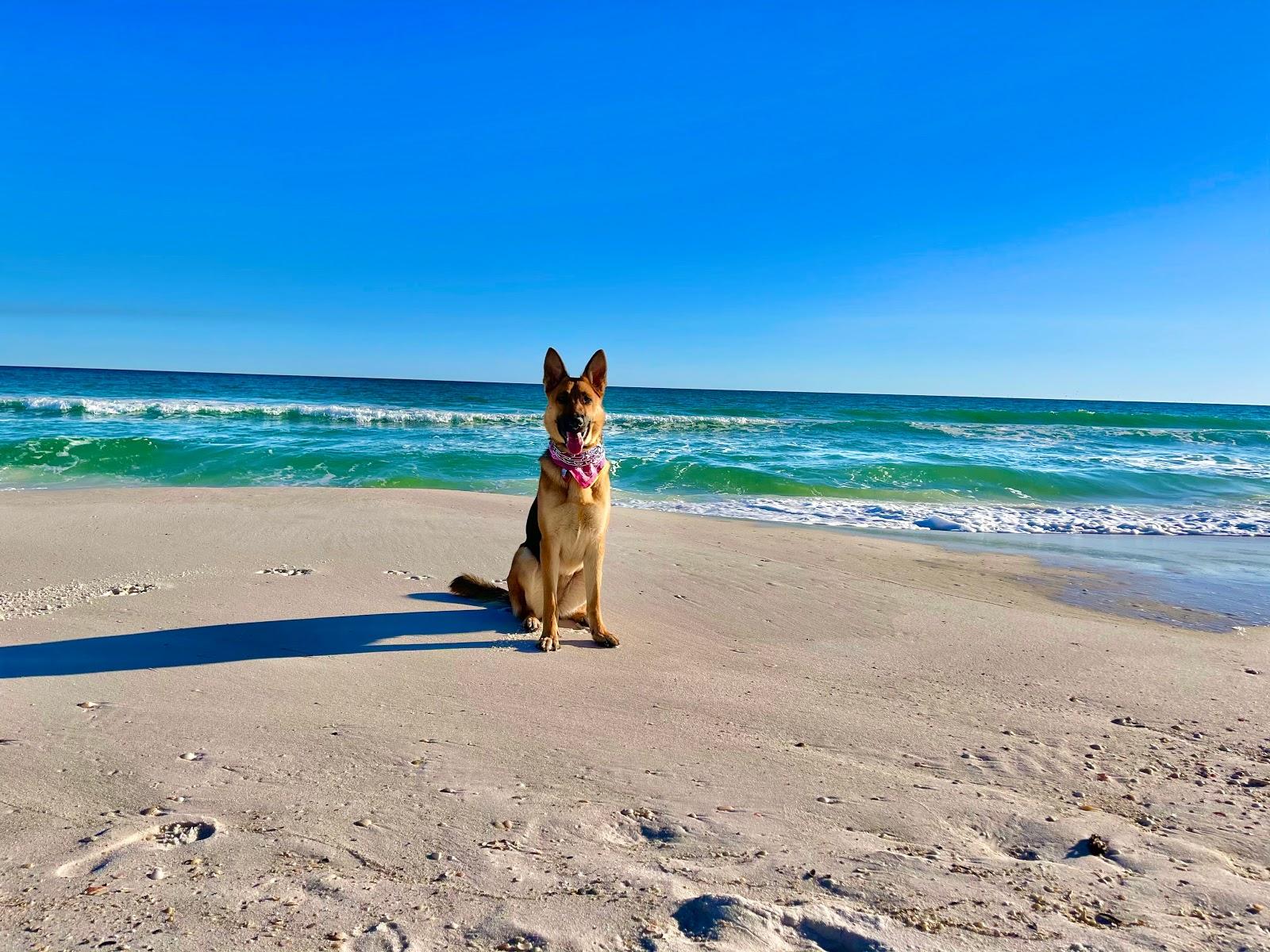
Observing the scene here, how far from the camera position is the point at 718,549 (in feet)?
24.4

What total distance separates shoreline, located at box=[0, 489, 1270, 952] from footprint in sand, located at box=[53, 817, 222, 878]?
0.01 meters

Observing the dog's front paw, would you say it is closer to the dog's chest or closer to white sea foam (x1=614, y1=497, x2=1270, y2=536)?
the dog's chest

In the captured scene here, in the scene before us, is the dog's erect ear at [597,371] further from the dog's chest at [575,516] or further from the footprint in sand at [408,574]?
the footprint in sand at [408,574]

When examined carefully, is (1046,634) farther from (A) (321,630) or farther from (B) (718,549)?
(A) (321,630)

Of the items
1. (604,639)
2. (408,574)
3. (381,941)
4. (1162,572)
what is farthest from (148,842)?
(1162,572)

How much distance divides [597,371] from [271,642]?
246 cm

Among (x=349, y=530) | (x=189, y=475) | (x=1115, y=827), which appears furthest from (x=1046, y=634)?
(x=189, y=475)

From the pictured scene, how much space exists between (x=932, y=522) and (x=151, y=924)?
389 inches

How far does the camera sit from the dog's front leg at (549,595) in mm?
4398

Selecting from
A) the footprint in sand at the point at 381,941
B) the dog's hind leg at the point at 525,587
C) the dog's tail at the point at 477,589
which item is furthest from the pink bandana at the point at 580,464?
the footprint in sand at the point at 381,941

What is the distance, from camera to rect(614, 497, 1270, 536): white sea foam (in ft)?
32.5

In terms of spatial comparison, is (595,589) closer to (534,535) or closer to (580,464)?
(534,535)

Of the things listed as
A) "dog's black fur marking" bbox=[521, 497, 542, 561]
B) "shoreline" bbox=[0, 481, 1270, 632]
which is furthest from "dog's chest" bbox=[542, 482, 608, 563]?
"shoreline" bbox=[0, 481, 1270, 632]

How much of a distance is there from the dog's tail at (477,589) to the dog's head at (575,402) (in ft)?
4.63
